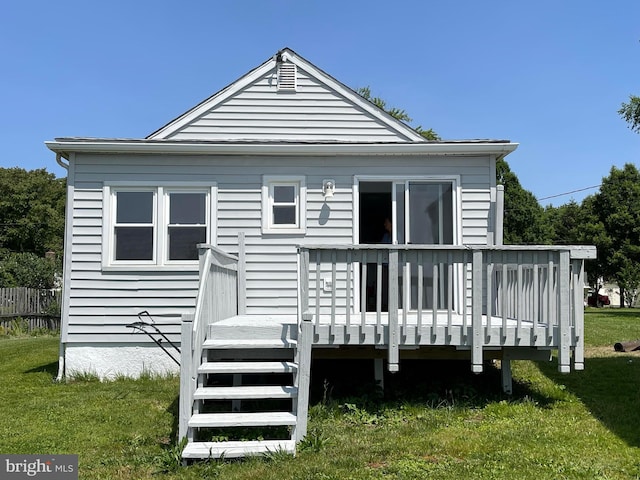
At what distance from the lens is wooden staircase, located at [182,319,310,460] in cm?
426

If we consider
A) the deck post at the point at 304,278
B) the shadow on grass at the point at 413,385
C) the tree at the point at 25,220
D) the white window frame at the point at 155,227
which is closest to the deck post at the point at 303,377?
the deck post at the point at 304,278

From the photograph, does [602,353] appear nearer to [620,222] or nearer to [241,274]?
[241,274]

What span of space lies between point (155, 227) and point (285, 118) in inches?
108

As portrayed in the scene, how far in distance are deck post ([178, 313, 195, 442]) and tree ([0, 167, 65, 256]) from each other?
107ft

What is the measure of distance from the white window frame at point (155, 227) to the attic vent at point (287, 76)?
2.21 meters

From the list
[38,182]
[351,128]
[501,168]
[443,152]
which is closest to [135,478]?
[443,152]

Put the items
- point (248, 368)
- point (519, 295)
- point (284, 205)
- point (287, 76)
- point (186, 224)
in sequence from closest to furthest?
point (248, 368)
point (519, 295)
point (186, 224)
point (284, 205)
point (287, 76)

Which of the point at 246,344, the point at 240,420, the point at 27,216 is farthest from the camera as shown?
the point at 27,216

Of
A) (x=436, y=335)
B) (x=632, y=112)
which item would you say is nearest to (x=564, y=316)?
(x=436, y=335)

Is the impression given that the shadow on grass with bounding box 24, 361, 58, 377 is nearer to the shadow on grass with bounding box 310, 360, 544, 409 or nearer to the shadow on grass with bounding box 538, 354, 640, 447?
the shadow on grass with bounding box 310, 360, 544, 409

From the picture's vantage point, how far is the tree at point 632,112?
20406 mm

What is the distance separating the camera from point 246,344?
17.1 ft

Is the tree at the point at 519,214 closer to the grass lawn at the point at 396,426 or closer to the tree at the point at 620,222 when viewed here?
the tree at the point at 620,222

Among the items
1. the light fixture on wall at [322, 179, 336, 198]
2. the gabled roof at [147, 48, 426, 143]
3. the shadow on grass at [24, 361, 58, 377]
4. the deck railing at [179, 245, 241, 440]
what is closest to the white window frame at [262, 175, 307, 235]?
the light fixture on wall at [322, 179, 336, 198]
